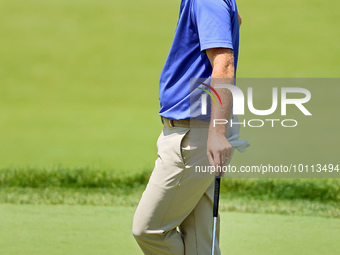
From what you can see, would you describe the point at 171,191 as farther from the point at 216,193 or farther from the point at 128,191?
the point at 128,191

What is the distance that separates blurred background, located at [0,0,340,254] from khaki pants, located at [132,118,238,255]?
2.49m

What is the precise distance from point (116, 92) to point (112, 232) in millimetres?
3107

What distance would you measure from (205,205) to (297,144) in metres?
3.43

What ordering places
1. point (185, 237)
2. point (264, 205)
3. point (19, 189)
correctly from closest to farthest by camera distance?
point (185, 237)
point (264, 205)
point (19, 189)

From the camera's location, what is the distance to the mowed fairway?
3771 millimetres

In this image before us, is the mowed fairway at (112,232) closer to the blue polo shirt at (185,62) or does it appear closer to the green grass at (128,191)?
the green grass at (128,191)

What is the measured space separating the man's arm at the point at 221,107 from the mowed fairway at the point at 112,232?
1.59 metres

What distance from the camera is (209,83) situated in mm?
2461

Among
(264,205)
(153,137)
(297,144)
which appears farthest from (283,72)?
(264,205)

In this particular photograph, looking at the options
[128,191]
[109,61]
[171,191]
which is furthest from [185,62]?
[109,61]

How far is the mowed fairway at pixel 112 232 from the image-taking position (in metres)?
3.77

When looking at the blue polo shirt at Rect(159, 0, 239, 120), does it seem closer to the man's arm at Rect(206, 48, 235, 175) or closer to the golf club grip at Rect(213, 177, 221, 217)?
the man's arm at Rect(206, 48, 235, 175)

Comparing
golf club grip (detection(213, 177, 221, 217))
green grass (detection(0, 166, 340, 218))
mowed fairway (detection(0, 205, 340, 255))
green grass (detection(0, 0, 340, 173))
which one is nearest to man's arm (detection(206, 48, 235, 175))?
golf club grip (detection(213, 177, 221, 217))

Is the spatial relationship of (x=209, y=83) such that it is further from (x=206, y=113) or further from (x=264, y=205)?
(x=264, y=205)
